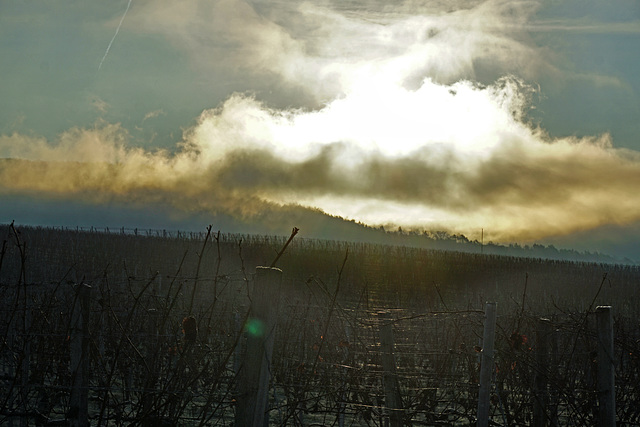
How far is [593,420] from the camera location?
5.09 meters

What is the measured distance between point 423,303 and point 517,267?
67.9ft

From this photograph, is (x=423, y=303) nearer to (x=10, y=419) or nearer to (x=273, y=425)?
(x=273, y=425)

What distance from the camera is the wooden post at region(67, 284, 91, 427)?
3818 mm

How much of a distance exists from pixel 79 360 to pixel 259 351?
1.67 meters

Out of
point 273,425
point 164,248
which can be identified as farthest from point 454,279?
point 273,425

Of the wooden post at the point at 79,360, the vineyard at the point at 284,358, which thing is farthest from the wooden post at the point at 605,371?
the wooden post at the point at 79,360

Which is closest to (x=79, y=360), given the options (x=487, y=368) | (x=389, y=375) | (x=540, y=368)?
(x=389, y=375)

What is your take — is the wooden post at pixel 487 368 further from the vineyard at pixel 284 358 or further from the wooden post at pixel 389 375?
the wooden post at pixel 389 375

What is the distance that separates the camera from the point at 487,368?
3.59 meters

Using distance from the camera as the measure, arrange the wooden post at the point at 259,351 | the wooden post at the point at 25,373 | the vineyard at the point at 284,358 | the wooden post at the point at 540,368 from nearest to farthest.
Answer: the wooden post at the point at 259,351, the vineyard at the point at 284,358, the wooden post at the point at 25,373, the wooden post at the point at 540,368

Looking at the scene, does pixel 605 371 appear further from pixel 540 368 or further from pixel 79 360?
pixel 79 360

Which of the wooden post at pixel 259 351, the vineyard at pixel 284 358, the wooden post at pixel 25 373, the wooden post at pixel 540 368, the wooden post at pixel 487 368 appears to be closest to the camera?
the wooden post at pixel 259 351

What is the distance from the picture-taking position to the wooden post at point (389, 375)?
4238 mm

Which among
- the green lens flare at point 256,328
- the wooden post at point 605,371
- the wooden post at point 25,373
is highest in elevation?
the green lens flare at point 256,328
